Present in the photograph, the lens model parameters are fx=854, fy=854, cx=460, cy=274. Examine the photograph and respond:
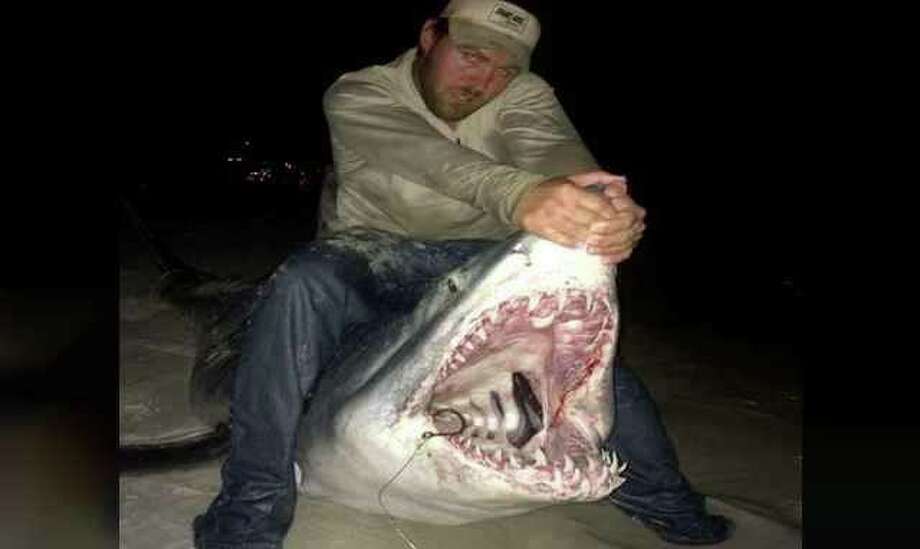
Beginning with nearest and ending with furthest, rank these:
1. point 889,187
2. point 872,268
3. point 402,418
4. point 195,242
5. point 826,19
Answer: point 402,418
point 872,268
point 889,187
point 826,19
point 195,242

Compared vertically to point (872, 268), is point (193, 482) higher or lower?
lower

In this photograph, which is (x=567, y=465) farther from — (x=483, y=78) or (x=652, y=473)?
(x=483, y=78)

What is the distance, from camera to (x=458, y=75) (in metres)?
2.46

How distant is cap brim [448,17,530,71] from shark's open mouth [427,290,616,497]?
94 centimetres

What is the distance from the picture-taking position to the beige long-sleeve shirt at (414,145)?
7.75ft

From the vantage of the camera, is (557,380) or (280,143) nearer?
(557,380)

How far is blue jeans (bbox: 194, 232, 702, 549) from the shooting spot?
2.07 meters

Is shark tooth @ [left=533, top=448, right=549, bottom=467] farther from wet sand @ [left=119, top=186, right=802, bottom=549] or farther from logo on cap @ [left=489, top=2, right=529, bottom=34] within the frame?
logo on cap @ [left=489, top=2, right=529, bottom=34]

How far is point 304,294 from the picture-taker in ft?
Answer: 7.02

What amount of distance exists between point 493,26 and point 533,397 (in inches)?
42.2

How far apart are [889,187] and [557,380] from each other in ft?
4.03

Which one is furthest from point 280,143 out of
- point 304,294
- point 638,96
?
point 304,294

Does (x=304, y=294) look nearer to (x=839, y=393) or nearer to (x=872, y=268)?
(x=839, y=393)

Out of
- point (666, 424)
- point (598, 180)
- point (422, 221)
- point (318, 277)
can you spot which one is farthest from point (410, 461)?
point (666, 424)
